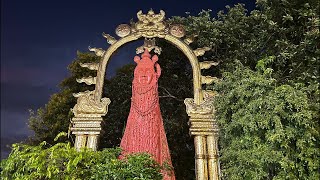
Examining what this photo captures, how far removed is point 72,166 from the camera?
4684 mm

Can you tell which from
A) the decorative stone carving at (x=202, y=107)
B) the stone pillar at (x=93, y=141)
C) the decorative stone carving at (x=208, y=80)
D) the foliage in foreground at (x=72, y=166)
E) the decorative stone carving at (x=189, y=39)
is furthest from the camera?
the decorative stone carving at (x=189, y=39)

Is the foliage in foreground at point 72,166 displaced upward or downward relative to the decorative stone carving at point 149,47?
downward

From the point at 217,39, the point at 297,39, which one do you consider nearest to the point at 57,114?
the point at 217,39

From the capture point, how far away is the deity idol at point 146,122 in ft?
21.3

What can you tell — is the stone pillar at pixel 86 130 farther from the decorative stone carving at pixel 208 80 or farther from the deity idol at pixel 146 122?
the decorative stone carving at pixel 208 80

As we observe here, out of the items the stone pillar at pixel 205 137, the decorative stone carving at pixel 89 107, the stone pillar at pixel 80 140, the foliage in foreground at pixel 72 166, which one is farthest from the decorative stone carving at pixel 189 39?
the foliage in foreground at pixel 72 166

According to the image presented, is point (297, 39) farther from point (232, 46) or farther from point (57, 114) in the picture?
point (57, 114)

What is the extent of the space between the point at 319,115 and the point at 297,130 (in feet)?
1.21

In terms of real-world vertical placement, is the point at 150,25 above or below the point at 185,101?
above

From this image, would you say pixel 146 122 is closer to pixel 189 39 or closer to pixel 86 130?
pixel 86 130

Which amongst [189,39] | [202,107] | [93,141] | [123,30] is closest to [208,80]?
[202,107]

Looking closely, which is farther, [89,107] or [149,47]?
[149,47]

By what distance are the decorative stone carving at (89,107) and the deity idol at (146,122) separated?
1.96 feet

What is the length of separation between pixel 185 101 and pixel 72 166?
9.89 ft
